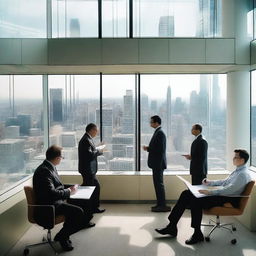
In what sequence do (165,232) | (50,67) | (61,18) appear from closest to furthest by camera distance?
1. (165,232)
2. (50,67)
3. (61,18)

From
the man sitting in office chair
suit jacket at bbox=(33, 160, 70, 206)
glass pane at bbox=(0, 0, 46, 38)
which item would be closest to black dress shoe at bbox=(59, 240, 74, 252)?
suit jacket at bbox=(33, 160, 70, 206)

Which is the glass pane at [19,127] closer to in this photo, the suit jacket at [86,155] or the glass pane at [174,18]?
the suit jacket at [86,155]

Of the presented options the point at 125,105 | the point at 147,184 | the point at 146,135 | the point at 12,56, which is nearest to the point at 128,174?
the point at 147,184

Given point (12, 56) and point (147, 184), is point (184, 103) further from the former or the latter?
point (12, 56)

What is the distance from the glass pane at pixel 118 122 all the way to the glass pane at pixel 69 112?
37 centimetres

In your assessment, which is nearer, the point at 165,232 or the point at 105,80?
the point at 165,232

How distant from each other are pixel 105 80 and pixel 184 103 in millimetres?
1774

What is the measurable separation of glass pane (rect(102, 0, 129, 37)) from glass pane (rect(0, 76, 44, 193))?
1.77 metres

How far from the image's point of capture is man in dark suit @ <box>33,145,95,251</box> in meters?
4.48

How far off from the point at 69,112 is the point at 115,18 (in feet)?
7.28

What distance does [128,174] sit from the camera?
23.9 feet

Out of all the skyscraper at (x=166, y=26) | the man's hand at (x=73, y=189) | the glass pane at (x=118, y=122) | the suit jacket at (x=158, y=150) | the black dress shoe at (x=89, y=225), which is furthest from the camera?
the glass pane at (x=118, y=122)

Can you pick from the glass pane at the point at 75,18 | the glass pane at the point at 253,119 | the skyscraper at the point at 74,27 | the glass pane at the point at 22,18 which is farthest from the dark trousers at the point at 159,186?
the glass pane at the point at 22,18

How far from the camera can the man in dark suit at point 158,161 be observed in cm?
667
